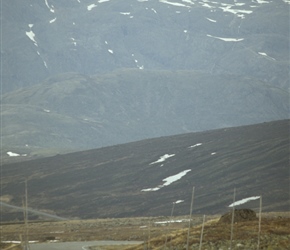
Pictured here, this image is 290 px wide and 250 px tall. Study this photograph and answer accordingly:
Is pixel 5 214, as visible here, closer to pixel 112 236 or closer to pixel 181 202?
pixel 181 202

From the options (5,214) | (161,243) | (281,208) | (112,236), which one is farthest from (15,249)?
(5,214)

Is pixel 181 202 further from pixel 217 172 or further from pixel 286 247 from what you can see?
pixel 286 247

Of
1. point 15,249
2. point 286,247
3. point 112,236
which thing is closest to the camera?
point 286,247

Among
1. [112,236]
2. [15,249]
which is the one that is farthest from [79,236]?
[15,249]

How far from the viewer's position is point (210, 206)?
15825 centimetres

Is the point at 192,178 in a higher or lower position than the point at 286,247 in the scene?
lower

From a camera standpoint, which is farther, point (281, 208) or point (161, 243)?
point (281, 208)

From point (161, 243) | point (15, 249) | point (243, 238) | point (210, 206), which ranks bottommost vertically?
point (210, 206)

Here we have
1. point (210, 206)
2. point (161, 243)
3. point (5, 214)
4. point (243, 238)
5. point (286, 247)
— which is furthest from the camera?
point (5, 214)

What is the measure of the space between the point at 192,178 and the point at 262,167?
16840mm

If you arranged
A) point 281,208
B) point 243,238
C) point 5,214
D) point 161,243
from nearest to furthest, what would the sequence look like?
point 243,238, point 161,243, point 281,208, point 5,214

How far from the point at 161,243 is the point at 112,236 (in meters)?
41.8

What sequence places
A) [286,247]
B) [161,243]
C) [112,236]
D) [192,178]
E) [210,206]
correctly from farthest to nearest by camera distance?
[192,178], [210,206], [112,236], [161,243], [286,247]

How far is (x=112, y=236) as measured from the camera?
312 feet
